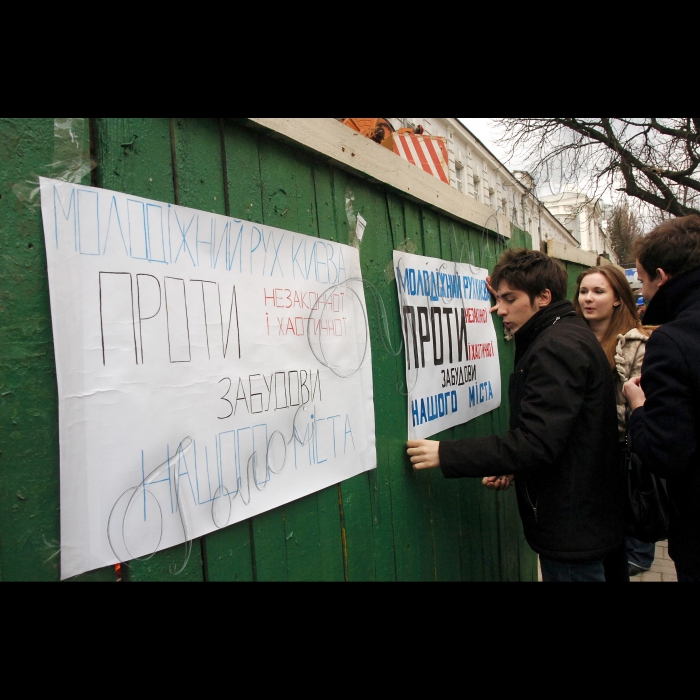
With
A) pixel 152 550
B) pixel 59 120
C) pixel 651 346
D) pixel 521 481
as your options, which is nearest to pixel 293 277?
pixel 59 120

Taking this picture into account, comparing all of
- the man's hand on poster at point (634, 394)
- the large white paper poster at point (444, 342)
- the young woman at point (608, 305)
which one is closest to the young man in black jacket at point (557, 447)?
the man's hand on poster at point (634, 394)

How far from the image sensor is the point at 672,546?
5.23 feet

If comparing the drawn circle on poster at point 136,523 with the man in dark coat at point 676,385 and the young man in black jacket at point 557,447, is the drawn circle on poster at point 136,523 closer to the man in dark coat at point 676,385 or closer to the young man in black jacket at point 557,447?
the young man in black jacket at point 557,447

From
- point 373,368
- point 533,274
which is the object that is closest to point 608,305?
point 533,274

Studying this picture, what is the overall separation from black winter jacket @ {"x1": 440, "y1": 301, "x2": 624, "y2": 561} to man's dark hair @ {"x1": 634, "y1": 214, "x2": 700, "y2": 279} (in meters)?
0.33

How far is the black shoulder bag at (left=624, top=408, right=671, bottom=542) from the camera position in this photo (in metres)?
1.76

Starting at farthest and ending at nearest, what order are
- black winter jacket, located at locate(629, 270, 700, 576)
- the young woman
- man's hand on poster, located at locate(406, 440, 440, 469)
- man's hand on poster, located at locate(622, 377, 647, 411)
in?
the young woman, man's hand on poster, located at locate(622, 377, 647, 411), man's hand on poster, located at locate(406, 440, 440, 469), black winter jacket, located at locate(629, 270, 700, 576)

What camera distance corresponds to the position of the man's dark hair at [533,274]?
1.88 meters

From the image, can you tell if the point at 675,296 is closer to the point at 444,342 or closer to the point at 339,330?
the point at 444,342

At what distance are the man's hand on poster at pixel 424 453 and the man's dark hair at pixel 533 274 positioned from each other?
2.46 ft

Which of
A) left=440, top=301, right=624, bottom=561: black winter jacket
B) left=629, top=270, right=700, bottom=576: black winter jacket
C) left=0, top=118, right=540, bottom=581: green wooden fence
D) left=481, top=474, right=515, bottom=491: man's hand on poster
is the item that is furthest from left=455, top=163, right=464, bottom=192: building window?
left=629, top=270, right=700, bottom=576: black winter jacket

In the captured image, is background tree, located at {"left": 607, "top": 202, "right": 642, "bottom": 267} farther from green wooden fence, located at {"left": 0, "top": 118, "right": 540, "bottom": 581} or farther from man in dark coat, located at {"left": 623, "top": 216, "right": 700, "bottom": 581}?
green wooden fence, located at {"left": 0, "top": 118, "right": 540, "bottom": 581}

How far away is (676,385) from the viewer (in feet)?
4.55

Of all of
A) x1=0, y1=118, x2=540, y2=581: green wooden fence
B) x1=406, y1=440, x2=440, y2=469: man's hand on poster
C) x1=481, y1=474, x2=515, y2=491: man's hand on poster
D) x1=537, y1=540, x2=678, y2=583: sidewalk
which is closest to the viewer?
x1=0, y1=118, x2=540, y2=581: green wooden fence
